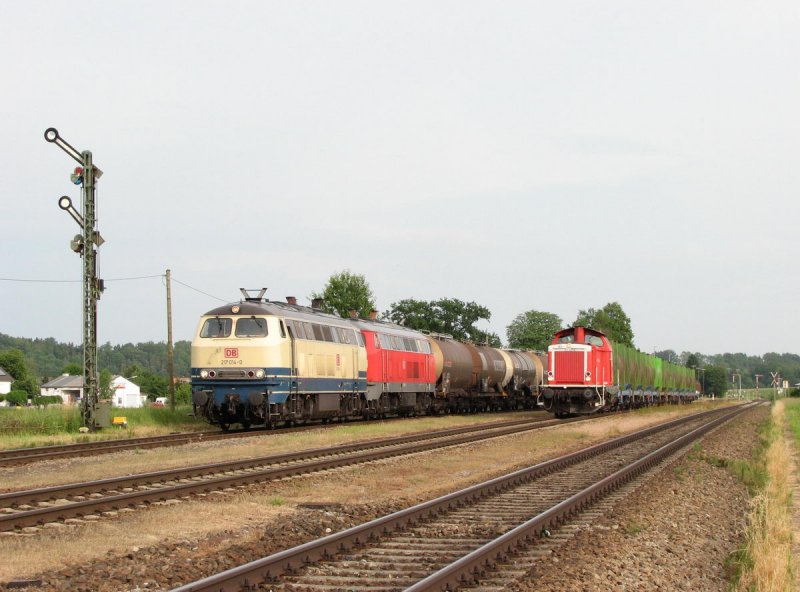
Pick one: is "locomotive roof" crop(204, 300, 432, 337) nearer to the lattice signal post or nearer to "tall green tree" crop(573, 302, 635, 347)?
the lattice signal post

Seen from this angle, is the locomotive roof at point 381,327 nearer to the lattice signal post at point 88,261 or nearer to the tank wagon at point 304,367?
the tank wagon at point 304,367

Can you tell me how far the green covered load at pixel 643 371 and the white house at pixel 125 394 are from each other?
11441 centimetres

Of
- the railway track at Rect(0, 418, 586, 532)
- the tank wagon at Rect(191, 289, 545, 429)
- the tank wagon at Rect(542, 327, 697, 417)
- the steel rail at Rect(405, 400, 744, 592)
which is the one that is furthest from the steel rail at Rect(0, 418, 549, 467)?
the tank wagon at Rect(542, 327, 697, 417)

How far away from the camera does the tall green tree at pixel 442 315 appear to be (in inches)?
4530

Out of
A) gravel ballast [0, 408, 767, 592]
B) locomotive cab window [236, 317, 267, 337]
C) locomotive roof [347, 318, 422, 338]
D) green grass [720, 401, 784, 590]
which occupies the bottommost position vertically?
green grass [720, 401, 784, 590]

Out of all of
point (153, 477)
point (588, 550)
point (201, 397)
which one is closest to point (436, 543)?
point (588, 550)

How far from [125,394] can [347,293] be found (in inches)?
3947

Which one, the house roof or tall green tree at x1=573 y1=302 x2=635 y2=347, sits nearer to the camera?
tall green tree at x1=573 y1=302 x2=635 y2=347

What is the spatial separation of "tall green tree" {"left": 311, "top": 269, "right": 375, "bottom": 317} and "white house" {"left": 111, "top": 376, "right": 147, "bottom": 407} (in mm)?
83750

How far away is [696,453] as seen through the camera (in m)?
23.4

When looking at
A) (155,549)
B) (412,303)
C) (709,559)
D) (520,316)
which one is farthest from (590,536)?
(520,316)

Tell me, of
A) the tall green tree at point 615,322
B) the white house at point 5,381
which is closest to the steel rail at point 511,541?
the tall green tree at point 615,322

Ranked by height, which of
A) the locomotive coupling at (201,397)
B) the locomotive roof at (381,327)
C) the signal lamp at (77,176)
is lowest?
the locomotive coupling at (201,397)

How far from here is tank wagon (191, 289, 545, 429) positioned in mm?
26812
